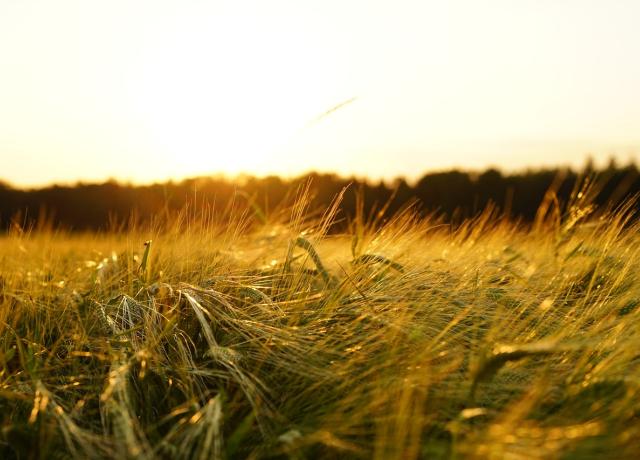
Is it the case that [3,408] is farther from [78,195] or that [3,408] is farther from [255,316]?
[78,195]

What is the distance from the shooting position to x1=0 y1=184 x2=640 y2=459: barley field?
114 cm

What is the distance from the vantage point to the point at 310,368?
1398mm

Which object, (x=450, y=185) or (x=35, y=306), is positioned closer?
(x=35, y=306)

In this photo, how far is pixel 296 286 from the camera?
1.85 metres

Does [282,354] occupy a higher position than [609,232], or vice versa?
[609,232]

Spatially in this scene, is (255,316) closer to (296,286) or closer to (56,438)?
(296,286)

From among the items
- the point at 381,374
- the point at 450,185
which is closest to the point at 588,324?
the point at 381,374

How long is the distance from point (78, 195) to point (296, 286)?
379 inches

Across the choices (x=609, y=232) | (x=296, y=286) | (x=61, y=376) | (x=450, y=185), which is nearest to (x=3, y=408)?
(x=61, y=376)

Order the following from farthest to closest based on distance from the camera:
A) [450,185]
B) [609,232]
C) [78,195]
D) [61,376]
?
[78,195]
[450,185]
[609,232]
[61,376]

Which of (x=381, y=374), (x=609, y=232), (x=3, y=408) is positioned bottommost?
(x=3, y=408)

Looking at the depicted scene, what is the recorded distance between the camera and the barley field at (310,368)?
114 cm

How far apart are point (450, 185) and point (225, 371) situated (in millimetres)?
8426

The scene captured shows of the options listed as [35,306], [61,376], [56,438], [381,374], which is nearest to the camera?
[56,438]
